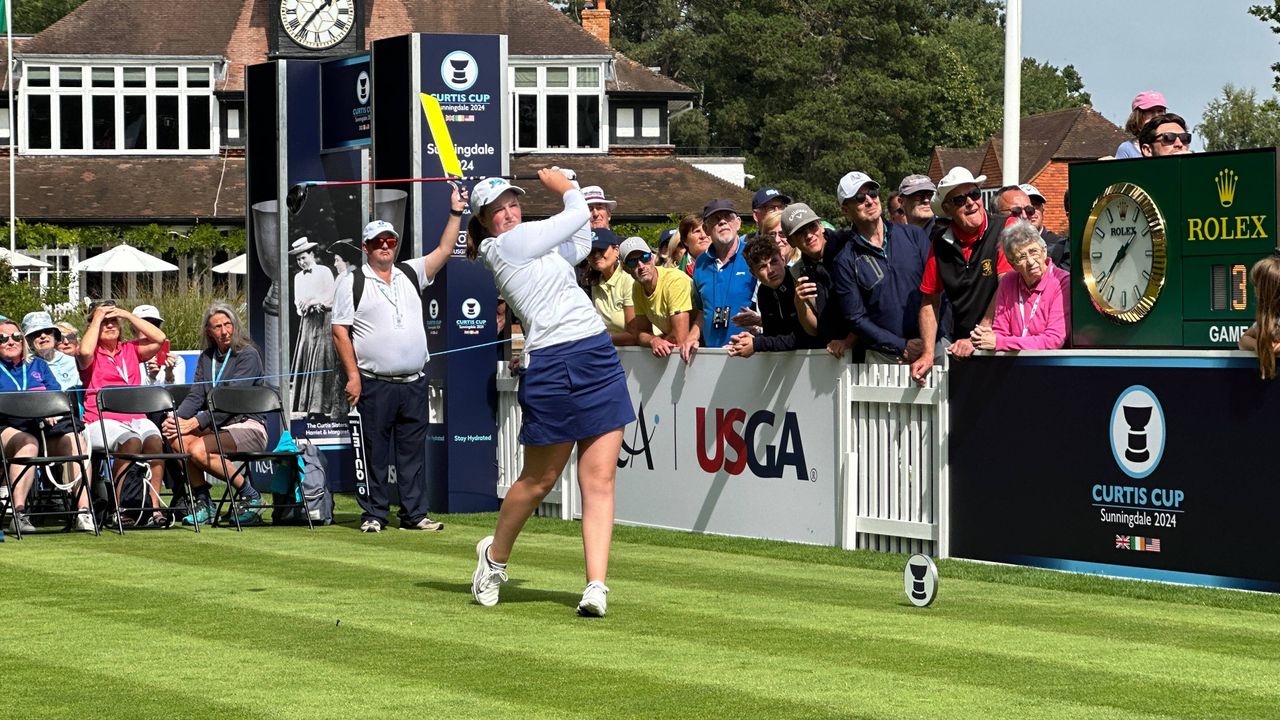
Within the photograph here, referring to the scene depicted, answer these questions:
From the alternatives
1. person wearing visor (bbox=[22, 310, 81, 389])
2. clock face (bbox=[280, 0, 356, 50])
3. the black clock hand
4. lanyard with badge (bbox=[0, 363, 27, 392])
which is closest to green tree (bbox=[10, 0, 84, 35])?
clock face (bbox=[280, 0, 356, 50])

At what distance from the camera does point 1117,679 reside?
731 cm

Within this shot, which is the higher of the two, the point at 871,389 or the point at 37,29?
the point at 37,29

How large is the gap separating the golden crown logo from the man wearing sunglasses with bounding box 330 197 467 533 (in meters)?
6.23

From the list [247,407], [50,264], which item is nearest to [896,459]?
[247,407]

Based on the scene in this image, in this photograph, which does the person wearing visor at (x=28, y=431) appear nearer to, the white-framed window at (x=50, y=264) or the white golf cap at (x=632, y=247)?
the white golf cap at (x=632, y=247)

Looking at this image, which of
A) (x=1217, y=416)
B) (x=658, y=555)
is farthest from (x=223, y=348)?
(x=1217, y=416)

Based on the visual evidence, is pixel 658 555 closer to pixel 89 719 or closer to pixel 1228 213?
pixel 1228 213

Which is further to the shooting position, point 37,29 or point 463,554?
point 37,29

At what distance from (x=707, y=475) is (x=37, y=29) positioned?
81593 mm

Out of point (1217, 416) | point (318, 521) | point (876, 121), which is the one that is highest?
point (876, 121)

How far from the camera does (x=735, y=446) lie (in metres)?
13.6

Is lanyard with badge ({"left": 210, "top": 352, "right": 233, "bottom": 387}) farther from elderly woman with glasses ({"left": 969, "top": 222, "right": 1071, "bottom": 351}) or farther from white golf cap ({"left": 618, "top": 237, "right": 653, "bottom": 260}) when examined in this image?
elderly woman with glasses ({"left": 969, "top": 222, "right": 1071, "bottom": 351})

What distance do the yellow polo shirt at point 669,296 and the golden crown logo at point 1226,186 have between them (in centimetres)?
465

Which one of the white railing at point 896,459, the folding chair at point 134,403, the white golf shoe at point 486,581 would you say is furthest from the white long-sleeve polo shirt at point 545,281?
the folding chair at point 134,403
